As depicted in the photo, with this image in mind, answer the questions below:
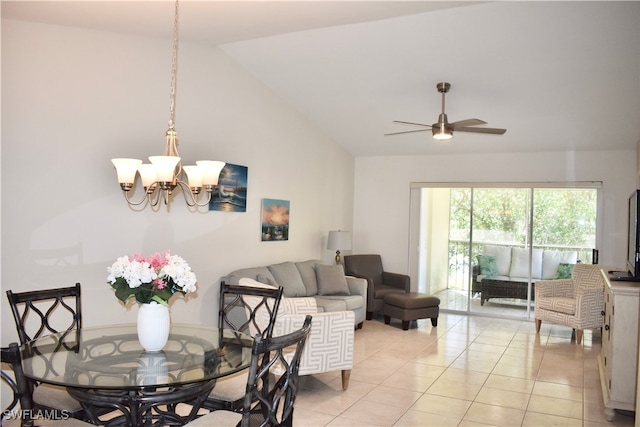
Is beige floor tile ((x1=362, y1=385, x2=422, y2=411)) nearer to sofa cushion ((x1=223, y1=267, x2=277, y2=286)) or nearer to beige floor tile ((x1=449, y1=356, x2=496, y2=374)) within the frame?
beige floor tile ((x1=449, y1=356, x2=496, y2=374))

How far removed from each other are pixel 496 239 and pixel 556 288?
124 centimetres

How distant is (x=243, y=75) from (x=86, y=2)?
2458mm

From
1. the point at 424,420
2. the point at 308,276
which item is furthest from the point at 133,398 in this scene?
the point at 308,276

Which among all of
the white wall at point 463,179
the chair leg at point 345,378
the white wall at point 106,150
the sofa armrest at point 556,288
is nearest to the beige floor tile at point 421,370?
the chair leg at point 345,378

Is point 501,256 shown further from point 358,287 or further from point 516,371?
point 516,371

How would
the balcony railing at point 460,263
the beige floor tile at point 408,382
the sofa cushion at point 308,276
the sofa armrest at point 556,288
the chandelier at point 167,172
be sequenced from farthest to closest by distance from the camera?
the balcony railing at point 460,263
the sofa armrest at point 556,288
the sofa cushion at point 308,276
the beige floor tile at point 408,382
the chandelier at point 167,172

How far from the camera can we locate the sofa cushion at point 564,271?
23.7 feet

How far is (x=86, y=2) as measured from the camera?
3301 millimetres

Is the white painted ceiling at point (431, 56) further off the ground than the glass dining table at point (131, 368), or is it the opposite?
the white painted ceiling at point (431, 56)

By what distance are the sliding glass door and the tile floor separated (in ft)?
3.27

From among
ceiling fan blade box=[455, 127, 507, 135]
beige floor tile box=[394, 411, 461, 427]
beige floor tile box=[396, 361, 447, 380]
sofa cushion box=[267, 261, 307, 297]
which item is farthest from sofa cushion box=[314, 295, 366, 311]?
ceiling fan blade box=[455, 127, 507, 135]

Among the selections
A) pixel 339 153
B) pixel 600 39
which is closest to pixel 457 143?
pixel 339 153

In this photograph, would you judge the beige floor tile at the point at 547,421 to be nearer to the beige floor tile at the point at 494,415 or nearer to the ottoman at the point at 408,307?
the beige floor tile at the point at 494,415

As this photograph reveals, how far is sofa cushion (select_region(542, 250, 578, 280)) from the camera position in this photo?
7.21 meters
